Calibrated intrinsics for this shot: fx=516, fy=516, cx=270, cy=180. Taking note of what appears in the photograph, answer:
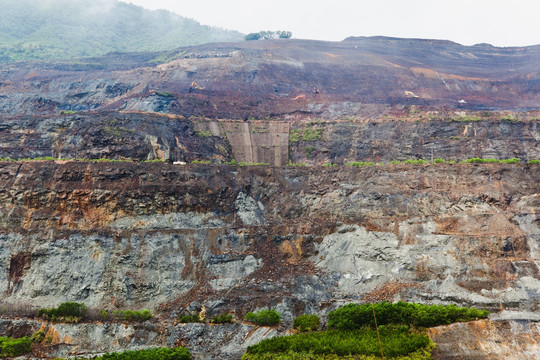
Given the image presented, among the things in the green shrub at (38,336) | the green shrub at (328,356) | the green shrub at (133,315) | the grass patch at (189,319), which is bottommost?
the green shrub at (38,336)

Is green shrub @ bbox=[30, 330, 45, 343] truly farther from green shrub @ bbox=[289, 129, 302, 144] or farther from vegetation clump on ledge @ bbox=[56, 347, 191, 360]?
green shrub @ bbox=[289, 129, 302, 144]

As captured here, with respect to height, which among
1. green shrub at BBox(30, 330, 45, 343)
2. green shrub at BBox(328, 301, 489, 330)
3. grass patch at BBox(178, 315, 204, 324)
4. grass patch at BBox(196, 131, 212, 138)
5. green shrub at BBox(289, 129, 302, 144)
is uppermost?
grass patch at BBox(196, 131, 212, 138)

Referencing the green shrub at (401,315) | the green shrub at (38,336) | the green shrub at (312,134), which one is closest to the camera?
the green shrub at (401,315)

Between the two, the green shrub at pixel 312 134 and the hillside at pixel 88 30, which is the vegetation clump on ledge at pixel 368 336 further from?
the hillside at pixel 88 30

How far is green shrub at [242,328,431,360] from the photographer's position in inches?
979

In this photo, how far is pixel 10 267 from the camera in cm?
3109

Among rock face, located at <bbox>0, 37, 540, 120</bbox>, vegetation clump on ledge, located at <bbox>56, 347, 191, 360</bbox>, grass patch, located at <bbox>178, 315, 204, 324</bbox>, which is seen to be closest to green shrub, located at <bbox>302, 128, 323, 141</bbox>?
rock face, located at <bbox>0, 37, 540, 120</bbox>

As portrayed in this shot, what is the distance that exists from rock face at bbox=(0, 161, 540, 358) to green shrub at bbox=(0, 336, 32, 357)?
7.41 ft

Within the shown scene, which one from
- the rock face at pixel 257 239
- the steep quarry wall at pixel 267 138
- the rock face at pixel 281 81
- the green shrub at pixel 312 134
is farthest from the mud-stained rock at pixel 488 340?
the rock face at pixel 281 81

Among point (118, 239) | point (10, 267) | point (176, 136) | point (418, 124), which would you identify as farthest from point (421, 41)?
point (10, 267)

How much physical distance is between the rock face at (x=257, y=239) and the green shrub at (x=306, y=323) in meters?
1.07

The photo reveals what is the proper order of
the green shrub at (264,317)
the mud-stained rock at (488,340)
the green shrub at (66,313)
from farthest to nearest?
the green shrub at (66,313)
the green shrub at (264,317)
the mud-stained rock at (488,340)

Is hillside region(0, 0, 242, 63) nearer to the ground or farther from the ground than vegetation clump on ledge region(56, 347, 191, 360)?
farther from the ground

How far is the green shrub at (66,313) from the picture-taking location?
28.6 metres
